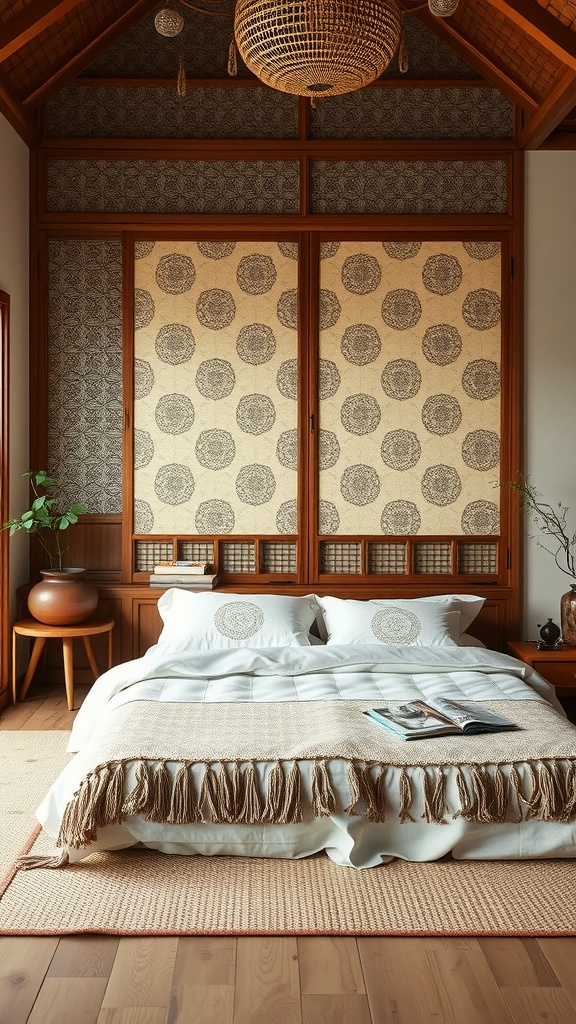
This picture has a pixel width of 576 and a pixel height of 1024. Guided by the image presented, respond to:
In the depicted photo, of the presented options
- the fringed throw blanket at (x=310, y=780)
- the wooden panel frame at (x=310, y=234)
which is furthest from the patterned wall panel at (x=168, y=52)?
the fringed throw blanket at (x=310, y=780)

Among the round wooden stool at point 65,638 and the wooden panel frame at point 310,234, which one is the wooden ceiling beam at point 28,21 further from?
the round wooden stool at point 65,638

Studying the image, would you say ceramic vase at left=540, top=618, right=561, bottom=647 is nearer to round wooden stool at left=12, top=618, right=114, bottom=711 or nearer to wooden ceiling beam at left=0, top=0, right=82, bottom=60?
round wooden stool at left=12, top=618, right=114, bottom=711

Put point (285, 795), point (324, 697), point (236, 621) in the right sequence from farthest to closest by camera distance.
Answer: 1. point (236, 621)
2. point (324, 697)
3. point (285, 795)

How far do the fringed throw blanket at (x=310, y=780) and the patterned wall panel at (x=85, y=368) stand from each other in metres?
2.27

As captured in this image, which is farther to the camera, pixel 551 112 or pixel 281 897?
pixel 551 112

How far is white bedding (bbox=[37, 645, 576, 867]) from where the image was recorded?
115 inches

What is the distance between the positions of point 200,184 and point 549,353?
2.10 metres

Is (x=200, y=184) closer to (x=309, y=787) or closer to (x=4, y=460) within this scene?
(x=4, y=460)

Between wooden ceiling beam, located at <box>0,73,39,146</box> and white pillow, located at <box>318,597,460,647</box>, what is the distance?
115 inches

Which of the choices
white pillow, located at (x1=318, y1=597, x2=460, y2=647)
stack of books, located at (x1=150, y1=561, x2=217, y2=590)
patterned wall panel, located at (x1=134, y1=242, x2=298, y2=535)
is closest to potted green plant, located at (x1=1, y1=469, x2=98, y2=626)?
stack of books, located at (x1=150, y1=561, x2=217, y2=590)

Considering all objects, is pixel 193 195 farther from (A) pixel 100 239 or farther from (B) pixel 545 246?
(B) pixel 545 246

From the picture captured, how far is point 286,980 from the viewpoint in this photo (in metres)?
2.32

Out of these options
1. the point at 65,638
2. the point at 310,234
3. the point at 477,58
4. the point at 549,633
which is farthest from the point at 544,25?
the point at 65,638

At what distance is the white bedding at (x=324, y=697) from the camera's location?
2.92 metres
